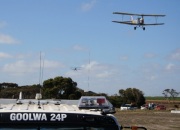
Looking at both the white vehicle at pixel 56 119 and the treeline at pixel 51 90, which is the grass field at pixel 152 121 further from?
the white vehicle at pixel 56 119

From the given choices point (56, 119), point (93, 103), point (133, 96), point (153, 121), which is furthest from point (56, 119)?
point (133, 96)

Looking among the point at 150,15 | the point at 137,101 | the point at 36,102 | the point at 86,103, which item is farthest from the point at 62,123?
the point at 137,101

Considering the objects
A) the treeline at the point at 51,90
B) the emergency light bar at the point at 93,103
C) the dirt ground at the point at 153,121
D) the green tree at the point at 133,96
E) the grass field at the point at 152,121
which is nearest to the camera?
the emergency light bar at the point at 93,103

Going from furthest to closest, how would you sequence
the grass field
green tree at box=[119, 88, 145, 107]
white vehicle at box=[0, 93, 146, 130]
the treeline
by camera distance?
1. green tree at box=[119, 88, 145, 107]
2. the grass field
3. the treeline
4. white vehicle at box=[0, 93, 146, 130]

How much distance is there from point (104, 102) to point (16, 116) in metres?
1.06

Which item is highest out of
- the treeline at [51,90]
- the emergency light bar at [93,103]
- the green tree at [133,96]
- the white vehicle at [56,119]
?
the green tree at [133,96]

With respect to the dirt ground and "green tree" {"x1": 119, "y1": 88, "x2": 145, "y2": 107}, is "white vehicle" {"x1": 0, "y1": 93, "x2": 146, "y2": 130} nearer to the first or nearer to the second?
the dirt ground

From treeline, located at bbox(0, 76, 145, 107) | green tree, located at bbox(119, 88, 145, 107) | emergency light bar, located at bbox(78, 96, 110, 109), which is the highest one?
green tree, located at bbox(119, 88, 145, 107)

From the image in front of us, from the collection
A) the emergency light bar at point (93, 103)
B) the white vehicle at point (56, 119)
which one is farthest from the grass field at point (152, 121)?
the white vehicle at point (56, 119)

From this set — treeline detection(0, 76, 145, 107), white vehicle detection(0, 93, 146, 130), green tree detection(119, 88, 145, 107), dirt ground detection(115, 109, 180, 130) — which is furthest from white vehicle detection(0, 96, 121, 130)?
green tree detection(119, 88, 145, 107)

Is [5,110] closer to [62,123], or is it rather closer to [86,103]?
[62,123]

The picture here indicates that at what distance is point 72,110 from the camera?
4387 mm

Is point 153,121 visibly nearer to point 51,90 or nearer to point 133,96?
point 51,90

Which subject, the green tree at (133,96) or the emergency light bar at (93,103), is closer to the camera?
the emergency light bar at (93,103)
